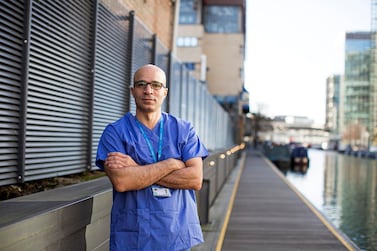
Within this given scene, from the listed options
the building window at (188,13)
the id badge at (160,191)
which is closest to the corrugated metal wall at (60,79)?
the id badge at (160,191)

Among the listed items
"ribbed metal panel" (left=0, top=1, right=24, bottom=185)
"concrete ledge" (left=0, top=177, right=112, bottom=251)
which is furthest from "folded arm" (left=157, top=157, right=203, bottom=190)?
"ribbed metal panel" (left=0, top=1, right=24, bottom=185)

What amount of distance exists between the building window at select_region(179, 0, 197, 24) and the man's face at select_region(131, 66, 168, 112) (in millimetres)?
58617

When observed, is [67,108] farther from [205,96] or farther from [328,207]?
[205,96]

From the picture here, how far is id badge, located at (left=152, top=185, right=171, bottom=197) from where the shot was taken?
293cm

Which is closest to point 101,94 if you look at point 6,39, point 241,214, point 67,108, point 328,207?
point 67,108

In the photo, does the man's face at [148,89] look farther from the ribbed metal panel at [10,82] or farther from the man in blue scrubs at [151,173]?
the ribbed metal panel at [10,82]

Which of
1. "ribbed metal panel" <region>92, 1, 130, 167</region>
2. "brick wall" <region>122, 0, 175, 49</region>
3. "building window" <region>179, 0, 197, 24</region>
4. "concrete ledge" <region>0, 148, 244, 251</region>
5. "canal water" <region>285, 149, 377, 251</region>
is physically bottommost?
"canal water" <region>285, 149, 377, 251</region>

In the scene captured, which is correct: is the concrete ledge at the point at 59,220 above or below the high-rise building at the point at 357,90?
below

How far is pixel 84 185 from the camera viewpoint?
4.75 metres

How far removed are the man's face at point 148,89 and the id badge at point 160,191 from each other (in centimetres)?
45

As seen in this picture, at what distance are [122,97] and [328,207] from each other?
443 inches

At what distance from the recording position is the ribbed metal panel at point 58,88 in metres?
4.68

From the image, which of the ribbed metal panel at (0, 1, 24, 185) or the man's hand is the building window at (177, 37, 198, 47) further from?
the man's hand

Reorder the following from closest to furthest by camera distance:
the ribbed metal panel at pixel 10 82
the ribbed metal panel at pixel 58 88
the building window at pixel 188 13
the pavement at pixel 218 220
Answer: the ribbed metal panel at pixel 10 82 < the ribbed metal panel at pixel 58 88 < the pavement at pixel 218 220 < the building window at pixel 188 13
